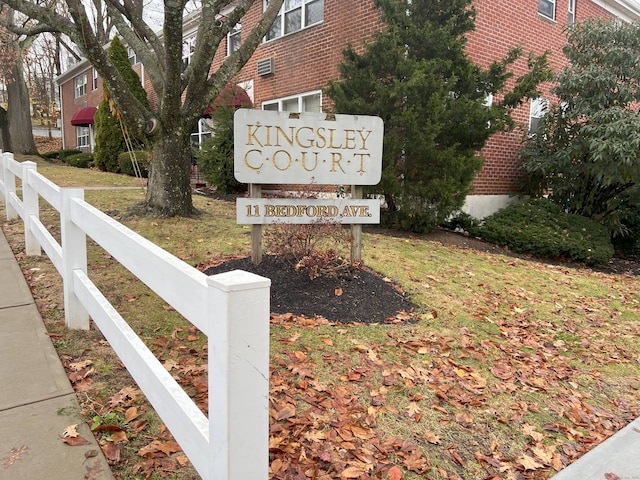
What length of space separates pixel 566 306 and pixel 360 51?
7628 millimetres

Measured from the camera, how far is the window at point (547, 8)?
13438mm

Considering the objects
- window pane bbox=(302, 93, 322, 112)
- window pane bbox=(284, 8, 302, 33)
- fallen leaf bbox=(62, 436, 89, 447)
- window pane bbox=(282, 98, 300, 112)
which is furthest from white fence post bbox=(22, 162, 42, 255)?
window pane bbox=(284, 8, 302, 33)

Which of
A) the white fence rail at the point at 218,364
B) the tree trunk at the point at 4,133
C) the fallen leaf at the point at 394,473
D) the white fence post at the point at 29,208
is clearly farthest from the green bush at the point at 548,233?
the tree trunk at the point at 4,133

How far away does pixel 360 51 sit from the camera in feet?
37.1

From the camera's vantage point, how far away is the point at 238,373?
4.89 ft

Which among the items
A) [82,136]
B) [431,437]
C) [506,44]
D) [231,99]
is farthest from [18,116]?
[431,437]

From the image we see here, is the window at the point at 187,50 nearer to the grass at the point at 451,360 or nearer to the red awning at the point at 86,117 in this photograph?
the red awning at the point at 86,117

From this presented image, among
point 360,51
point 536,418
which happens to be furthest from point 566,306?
point 360,51

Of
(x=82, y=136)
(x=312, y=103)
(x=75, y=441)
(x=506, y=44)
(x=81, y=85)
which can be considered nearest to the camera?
(x=75, y=441)

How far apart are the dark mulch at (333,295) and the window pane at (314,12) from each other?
9.40 m

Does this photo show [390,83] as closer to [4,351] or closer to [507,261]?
[507,261]

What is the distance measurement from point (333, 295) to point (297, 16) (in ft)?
36.0

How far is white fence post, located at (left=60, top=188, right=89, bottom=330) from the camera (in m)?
3.69

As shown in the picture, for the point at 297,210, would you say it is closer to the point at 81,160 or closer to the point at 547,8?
the point at 547,8
